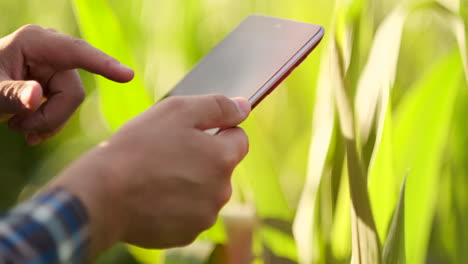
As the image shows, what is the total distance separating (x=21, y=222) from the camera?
0.30m

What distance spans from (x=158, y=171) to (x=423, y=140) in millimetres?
260

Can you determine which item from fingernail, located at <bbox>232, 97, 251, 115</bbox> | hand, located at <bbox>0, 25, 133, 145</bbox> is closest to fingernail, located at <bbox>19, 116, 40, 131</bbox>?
hand, located at <bbox>0, 25, 133, 145</bbox>

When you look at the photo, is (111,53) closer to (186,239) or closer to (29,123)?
(29,123)

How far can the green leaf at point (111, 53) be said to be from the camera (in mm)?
638

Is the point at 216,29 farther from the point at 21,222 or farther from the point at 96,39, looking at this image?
the point at 21,222

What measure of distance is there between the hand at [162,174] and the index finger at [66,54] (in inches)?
5.5

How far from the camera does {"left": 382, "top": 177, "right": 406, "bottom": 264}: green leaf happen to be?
0.49 meters

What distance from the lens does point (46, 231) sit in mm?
304

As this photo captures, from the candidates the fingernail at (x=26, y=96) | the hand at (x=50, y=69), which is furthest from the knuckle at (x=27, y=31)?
the fingernail at (x=26, y=96)

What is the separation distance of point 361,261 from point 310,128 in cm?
16


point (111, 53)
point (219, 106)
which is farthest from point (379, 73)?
point (111, 53)

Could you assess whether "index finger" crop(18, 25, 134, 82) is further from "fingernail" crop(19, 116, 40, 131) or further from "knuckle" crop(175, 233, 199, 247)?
"knuckle" crop(175, 233, 199, 247)

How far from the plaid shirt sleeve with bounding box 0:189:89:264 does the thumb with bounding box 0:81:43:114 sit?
5.3 inches

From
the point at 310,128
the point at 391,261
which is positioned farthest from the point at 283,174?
the point at 391,261
